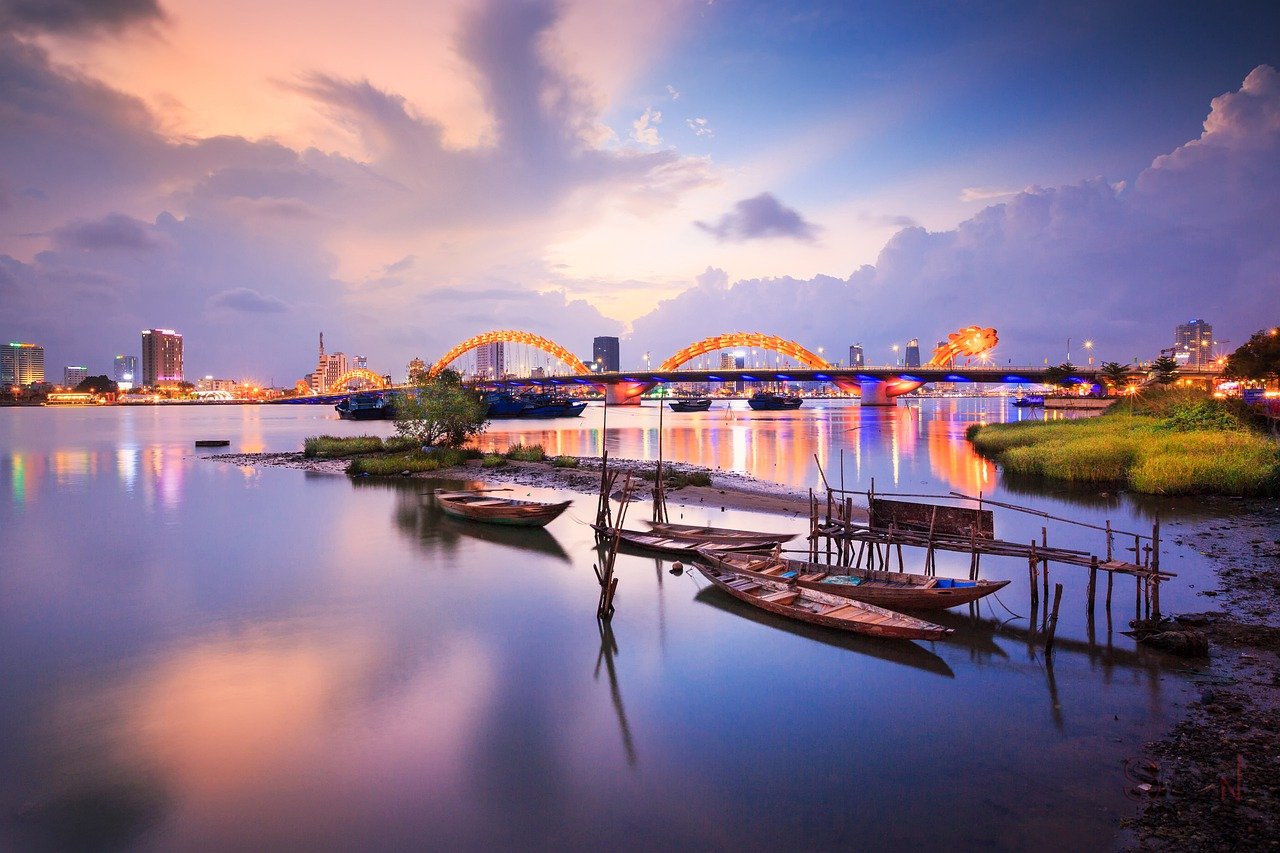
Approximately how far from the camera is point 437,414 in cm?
4281

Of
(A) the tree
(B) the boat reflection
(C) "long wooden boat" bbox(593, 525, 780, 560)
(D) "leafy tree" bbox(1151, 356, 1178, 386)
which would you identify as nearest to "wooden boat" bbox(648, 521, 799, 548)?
(C) "long wooden boat" bbox(593, 525, 780, 560)

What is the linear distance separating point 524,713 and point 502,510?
12741mm

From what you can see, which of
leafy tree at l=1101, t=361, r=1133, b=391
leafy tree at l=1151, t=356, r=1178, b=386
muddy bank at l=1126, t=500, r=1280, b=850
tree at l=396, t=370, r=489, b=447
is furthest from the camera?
leafy tree at l=1101, t=361, r=1133, b=391

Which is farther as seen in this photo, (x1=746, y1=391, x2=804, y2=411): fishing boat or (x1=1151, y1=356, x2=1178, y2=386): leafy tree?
(x1=746, y1=391, x2=804, y2=411): fishing boat

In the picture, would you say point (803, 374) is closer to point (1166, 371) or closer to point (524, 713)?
point (1166, 371)

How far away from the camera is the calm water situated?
7.68 m

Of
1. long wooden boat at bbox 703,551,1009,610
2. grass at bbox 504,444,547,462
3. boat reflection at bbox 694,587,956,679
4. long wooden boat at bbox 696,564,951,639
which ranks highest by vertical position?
grass at bbox 504,444,547,462

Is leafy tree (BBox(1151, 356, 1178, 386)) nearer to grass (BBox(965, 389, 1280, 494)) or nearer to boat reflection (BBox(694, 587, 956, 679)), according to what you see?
grass (BBox(965, 389, 1280, 494))

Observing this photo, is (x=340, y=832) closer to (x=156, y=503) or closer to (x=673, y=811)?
(x=673, y=811)

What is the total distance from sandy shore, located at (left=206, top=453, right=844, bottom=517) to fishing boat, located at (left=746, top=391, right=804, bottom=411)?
386 ft

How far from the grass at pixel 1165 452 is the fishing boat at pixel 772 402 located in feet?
369

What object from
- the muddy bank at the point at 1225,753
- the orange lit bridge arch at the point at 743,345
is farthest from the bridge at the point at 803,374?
the muddy bank at the point at 1225,753

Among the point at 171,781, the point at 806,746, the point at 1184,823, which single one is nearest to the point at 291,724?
the point at 171,781

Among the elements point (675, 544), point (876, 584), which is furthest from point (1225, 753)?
point (675, 544)
